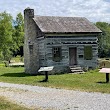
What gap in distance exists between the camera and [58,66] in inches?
1312

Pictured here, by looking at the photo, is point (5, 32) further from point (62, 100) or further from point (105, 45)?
point (62, 100)

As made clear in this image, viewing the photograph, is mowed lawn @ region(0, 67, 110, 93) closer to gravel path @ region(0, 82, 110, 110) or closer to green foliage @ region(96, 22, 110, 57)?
gravel path @ region(0, 82, 110, 110)

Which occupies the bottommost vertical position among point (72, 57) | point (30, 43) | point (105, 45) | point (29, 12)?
point (72, 57)

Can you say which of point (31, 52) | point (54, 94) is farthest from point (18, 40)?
point (54, 94)

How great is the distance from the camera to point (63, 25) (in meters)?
34.6

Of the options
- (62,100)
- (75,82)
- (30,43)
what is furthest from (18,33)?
(62,100)

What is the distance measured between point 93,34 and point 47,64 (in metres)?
5.94

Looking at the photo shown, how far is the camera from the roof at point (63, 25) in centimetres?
3322

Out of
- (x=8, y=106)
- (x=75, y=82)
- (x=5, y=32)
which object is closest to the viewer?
(x=8, y=106)

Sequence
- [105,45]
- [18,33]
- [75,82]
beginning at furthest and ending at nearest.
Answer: [105,45], [18,33], [75,82]

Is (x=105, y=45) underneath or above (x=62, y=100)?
above

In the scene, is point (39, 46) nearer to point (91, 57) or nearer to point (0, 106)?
point (91, 57)

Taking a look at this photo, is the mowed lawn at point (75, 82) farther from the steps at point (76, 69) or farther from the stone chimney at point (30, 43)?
the stone chimney at point (30, 43)

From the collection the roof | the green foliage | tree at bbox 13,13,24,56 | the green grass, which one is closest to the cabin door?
the roof
